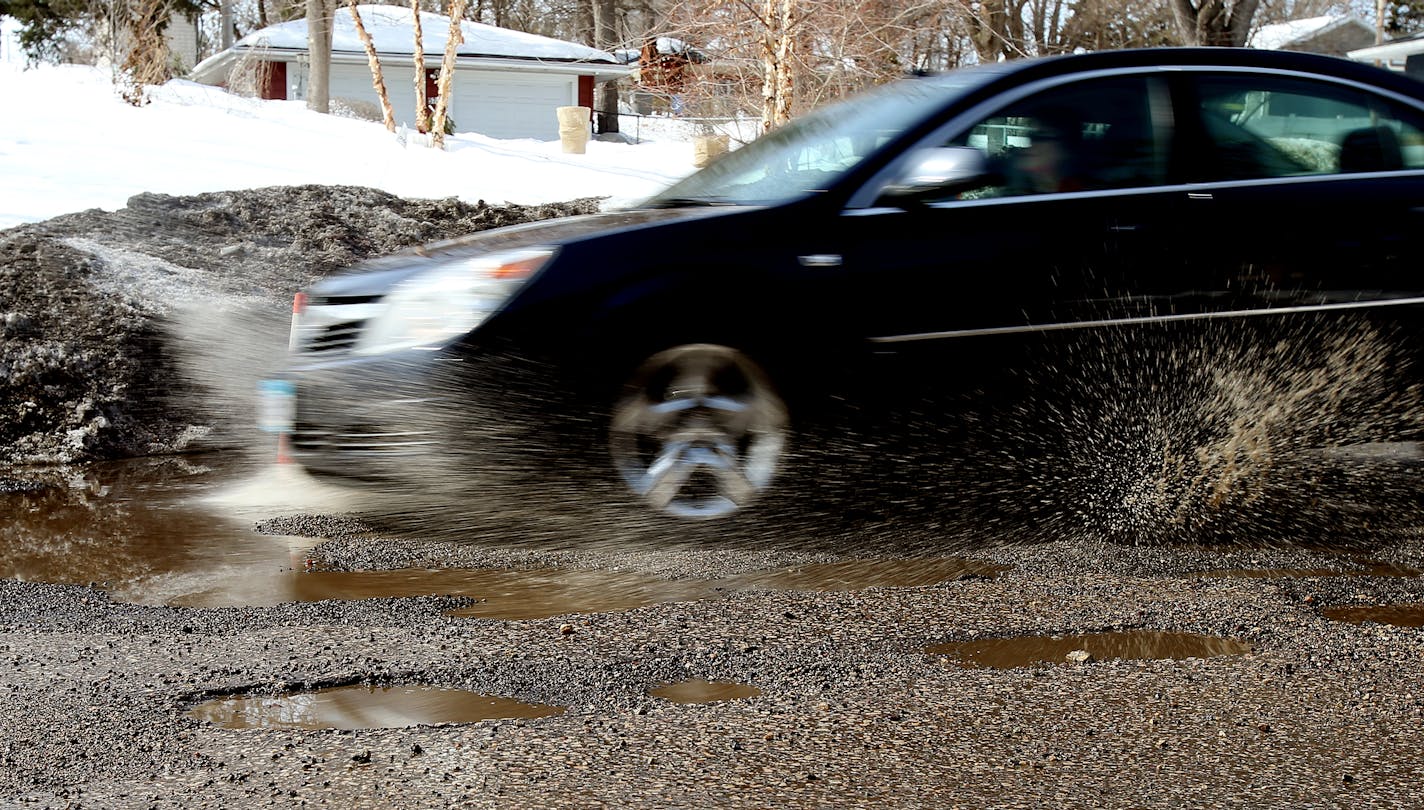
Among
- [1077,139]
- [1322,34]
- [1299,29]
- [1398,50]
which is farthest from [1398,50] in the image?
[1322,34]

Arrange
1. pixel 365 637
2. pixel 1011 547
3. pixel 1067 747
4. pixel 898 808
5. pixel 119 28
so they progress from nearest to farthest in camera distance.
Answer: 1. pixel 898 808
2. pixel 1067 747
3. pixel 365 637
4. pixel 1011 547
5. pixel 119 28

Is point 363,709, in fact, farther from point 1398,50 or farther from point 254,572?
point 1398,50

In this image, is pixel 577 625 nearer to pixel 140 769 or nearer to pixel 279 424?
pixel 140 769

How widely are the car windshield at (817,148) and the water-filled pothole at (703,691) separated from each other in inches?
81.1

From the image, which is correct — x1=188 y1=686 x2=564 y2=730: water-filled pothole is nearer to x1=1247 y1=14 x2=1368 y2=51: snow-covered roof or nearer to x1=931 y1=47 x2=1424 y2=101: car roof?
x1=931 y1=47 x2=1424 y2=101: car roof

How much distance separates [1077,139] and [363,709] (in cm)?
332

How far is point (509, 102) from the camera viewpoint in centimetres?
4166

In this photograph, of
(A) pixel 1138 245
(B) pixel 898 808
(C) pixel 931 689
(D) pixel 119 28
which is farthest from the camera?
(D) pixel 119 28

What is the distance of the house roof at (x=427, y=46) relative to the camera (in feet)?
124

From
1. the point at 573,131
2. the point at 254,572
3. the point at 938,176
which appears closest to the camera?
the point at 254,572

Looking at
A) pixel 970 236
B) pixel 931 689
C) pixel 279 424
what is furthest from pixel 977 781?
pixel 279 424

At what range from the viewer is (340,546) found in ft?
16.0

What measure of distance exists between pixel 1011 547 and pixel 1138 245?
1230 millimetres

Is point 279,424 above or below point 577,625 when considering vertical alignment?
above
